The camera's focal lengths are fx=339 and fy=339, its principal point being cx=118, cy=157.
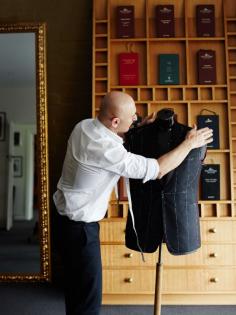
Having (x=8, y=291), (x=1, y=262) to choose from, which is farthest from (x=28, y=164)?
(x=8, y=291)

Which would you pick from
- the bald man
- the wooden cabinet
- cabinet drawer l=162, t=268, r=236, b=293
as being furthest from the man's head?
cabinet drawer l=162, t=268, r=236, b=293

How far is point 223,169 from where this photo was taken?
A: 8.64ft

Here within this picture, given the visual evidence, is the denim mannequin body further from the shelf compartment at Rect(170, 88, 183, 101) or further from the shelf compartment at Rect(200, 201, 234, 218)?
the shelf compartment at Rect(170, 88, 183, 101)

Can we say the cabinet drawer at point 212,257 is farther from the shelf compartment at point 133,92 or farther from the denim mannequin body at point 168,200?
the shelf compartment at point 133,92

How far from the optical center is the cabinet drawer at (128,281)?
2.47 metres

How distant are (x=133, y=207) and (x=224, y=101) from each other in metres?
1.41

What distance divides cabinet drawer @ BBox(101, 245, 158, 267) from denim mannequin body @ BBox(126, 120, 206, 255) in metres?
0.95

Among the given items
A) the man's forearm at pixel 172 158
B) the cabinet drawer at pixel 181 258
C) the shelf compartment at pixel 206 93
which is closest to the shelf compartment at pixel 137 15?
the shelf compartment at pixel 206 93

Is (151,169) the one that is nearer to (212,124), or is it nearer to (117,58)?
(212,124)

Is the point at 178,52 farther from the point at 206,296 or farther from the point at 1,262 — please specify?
the point at 1,262

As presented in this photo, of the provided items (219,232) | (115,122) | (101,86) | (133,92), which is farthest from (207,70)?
(115,122)

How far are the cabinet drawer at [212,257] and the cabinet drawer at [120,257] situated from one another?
0.18m

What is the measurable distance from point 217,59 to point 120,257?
1.71m

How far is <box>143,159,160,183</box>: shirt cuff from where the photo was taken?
56.1 inches
